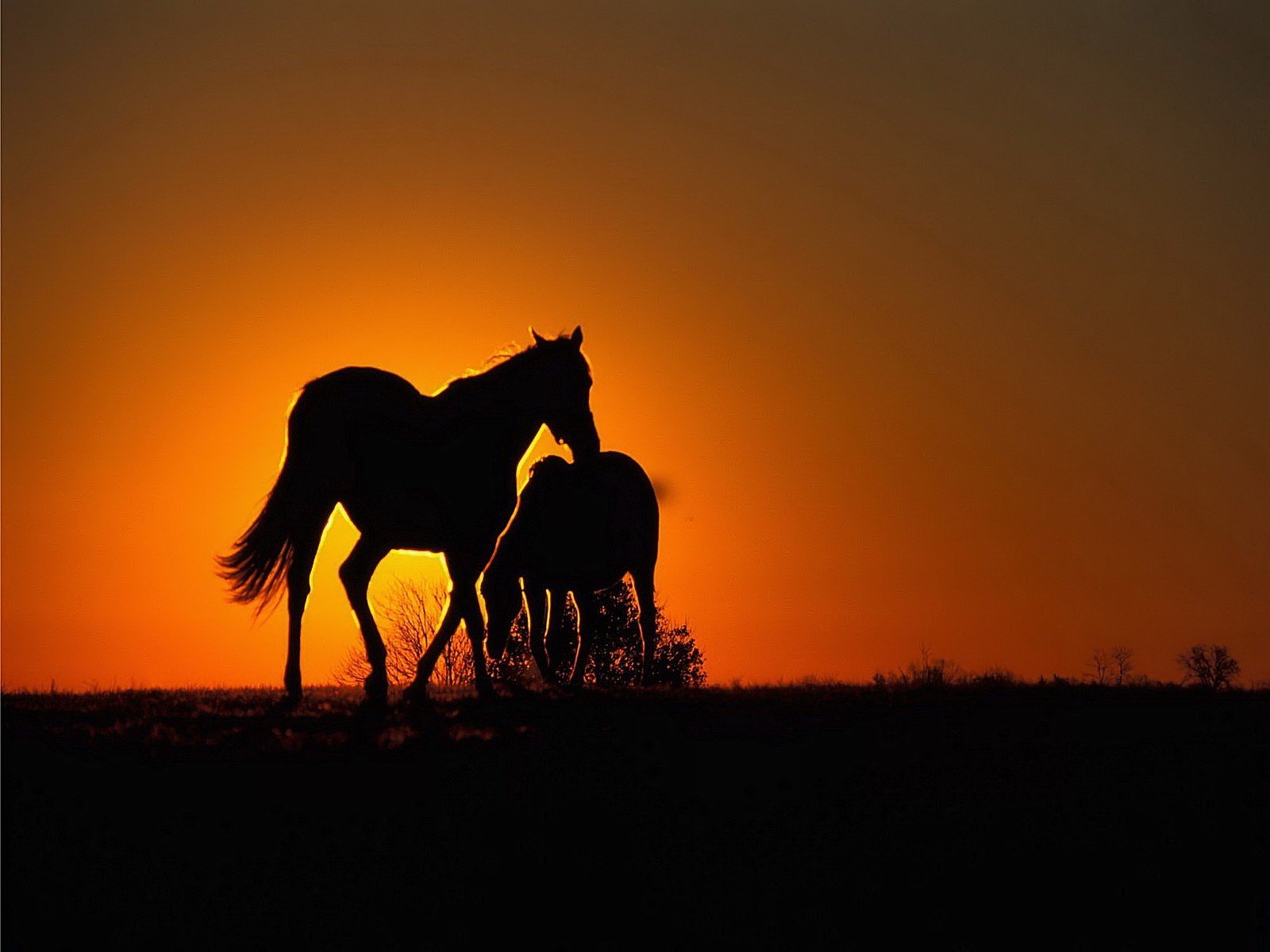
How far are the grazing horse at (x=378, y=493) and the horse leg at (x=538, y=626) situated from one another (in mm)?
3937

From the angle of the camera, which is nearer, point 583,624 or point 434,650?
point 434,650

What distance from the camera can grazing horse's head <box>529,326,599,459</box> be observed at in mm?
15203

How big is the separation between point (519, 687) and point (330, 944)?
8112 millimetres

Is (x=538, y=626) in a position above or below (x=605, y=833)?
above

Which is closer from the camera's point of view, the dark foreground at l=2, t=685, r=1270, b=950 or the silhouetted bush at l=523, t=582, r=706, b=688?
the dark foreground at l=2, t=685, r=1270, b=950

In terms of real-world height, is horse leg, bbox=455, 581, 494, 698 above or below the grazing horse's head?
below

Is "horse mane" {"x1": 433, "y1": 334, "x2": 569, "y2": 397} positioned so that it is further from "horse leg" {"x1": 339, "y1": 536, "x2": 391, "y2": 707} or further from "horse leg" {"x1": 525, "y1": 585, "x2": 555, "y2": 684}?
"horse leg" {"x1": 525, "y1": 585, "x2": 555, "y2": 684}

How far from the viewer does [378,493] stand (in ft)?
46.3

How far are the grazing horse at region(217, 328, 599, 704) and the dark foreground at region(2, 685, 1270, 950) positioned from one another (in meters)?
1.20

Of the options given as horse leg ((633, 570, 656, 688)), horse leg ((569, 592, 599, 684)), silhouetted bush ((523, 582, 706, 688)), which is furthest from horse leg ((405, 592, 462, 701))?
silhouetted bush ((523, 582, 706, 688))

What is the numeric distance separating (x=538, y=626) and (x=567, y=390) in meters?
4.89

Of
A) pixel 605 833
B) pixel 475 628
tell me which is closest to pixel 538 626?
pixel 475 628

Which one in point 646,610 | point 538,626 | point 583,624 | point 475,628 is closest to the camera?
point 475,628

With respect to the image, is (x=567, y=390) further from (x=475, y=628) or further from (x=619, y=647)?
(x=619, y=647)
